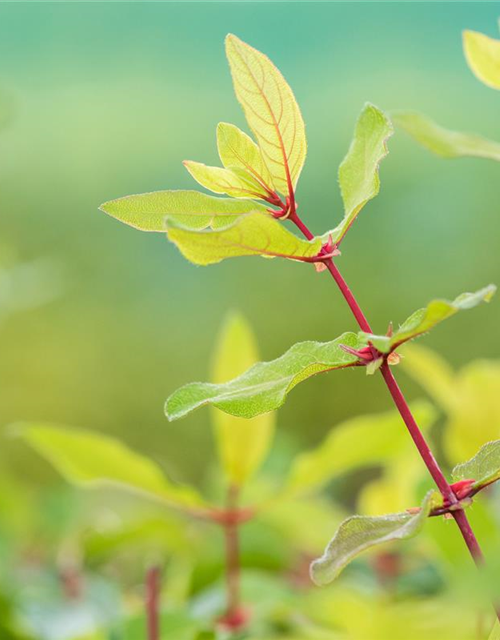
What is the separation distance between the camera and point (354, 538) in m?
0.28

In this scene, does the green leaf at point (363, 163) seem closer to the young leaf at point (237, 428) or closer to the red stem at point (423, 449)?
the red stem at point (423, 449)

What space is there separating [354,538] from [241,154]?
15 cm

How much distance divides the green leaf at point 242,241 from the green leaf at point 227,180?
4 cm

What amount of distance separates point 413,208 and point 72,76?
3.09 feet

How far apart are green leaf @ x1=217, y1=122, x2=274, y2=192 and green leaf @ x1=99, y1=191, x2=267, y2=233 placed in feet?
0.07

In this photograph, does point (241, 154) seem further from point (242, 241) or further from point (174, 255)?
point (174, 255)

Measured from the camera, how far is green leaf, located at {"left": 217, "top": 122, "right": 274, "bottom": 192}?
32 cm

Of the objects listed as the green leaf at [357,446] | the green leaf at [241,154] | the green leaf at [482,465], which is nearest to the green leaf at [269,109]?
the green leaf at [241,154]

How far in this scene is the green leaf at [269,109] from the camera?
291 millimetres

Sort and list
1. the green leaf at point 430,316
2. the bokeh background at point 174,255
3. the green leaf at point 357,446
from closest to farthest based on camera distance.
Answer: the green leaf at point 430,316
the green leaf at point 357,446
the bokeh background at point 174,255

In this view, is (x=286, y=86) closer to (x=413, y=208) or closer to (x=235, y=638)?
(x=235, y=638)

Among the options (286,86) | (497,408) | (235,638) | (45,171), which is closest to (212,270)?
(45,171)

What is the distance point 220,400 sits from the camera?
11.1 inches

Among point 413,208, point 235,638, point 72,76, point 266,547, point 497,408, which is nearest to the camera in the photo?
point 235,638
